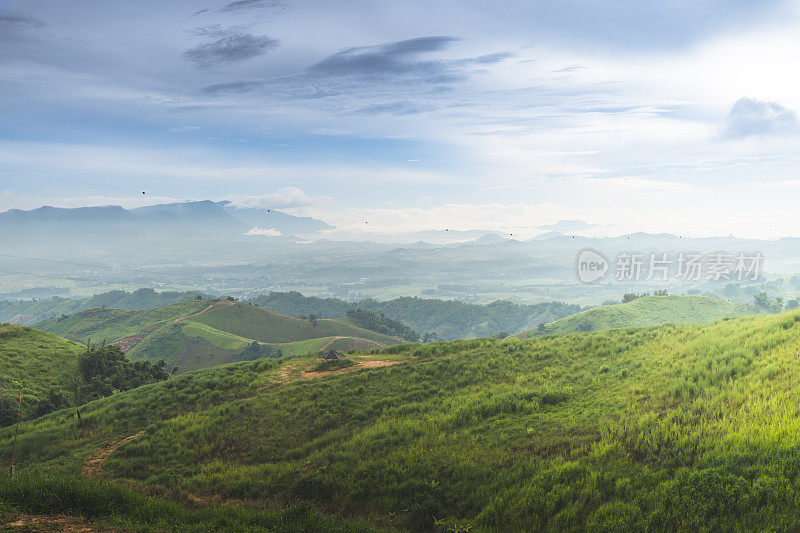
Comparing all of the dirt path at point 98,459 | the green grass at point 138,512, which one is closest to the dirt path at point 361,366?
the dirt path at point 98,459

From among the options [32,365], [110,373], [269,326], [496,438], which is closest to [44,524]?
[496,438]

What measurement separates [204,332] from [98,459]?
91.7 m

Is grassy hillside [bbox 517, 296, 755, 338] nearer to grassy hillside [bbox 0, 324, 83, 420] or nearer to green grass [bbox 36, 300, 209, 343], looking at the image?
grassy hillside [bbox 0, 324, 83, 420]

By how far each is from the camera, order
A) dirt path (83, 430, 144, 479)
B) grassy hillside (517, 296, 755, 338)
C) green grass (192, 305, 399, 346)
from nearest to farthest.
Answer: dirt path (83, 430, 144, 479)
grassy hillside (517, 296, 755, 338)
green grass (192, 305, 399, 346)

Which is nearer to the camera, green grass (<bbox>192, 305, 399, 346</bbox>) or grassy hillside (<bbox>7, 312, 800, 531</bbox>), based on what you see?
grassy hillside (<bbox>7, 312, 800, 531</bbox>)

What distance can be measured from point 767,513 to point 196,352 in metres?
98.6

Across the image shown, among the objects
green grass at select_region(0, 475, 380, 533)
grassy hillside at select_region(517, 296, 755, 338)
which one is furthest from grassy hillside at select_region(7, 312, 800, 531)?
grassy hillside at select_region(517, 296, 755, 338)

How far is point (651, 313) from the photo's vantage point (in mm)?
92312

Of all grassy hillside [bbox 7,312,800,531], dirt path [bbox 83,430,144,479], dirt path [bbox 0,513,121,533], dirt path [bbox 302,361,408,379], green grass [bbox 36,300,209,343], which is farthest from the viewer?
green grass [bbox 36,300,209,343]

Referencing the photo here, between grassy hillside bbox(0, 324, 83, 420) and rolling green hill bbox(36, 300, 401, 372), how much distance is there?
41.7m

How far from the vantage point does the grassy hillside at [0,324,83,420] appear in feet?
97.2

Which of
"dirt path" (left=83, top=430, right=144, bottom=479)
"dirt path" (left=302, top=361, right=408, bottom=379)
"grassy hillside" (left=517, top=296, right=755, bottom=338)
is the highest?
"dirt path" (left=302, top=361, right=408, bottom=379)

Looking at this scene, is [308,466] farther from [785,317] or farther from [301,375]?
[785,317]

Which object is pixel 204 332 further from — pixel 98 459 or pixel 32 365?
pixel 98 459
